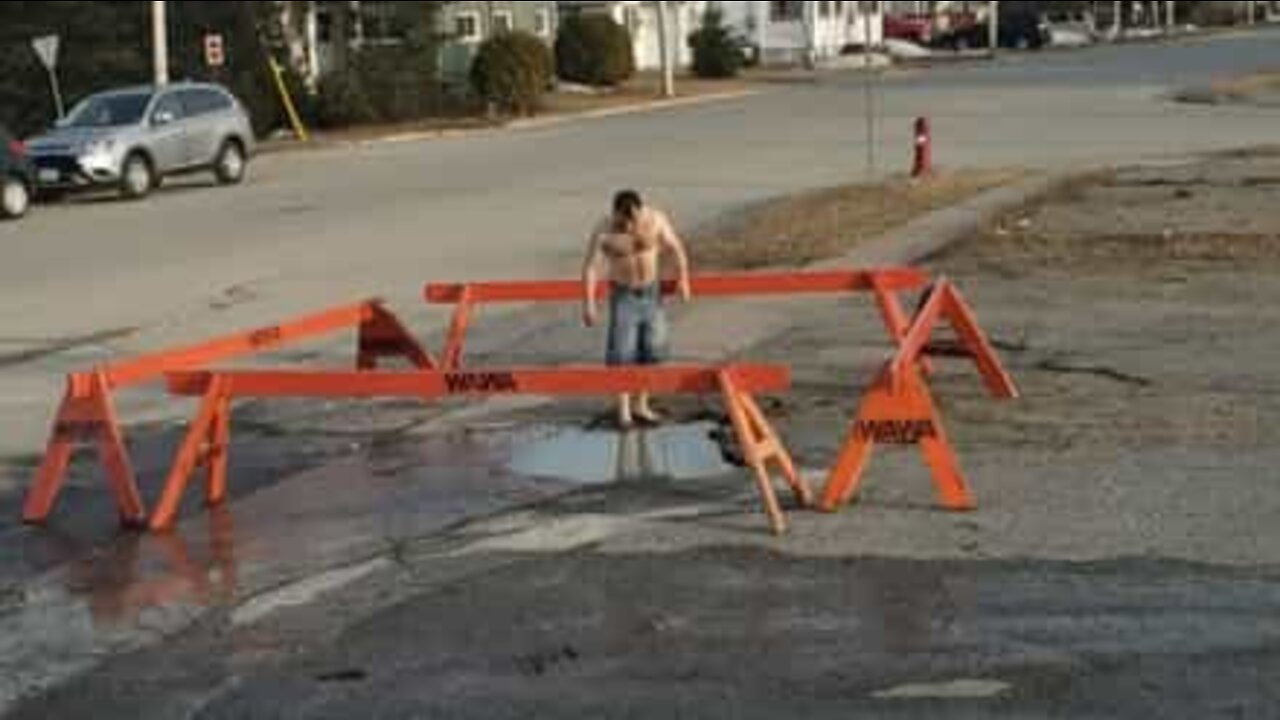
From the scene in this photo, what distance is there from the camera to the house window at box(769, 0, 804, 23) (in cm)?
11269

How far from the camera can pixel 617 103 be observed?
6950 cm

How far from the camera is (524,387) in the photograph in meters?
9.46

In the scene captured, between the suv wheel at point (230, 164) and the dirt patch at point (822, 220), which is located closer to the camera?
the dirt patch at point (822, 220)

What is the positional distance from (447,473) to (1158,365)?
476 cm

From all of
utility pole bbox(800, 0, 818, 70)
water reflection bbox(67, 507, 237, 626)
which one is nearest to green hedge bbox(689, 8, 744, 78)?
utility pole bbox(800, 0, 818, 70)

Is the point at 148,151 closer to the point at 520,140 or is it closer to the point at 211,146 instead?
the point at 211,146

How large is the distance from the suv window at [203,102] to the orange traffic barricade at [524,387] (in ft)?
92.6

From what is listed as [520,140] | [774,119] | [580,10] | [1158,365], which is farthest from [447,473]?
[580,10]

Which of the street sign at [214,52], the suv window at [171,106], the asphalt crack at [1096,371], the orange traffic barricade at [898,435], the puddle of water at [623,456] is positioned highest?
the street sign at [214,52]

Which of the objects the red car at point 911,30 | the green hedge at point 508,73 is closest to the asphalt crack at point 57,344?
the green hedge at point 508,73

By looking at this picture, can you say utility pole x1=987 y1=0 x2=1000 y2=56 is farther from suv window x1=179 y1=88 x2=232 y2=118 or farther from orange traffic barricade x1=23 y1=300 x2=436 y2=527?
orange traffic barricade x1=23 y1=300 x2=436 y2=527

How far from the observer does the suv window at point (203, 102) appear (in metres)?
37.7

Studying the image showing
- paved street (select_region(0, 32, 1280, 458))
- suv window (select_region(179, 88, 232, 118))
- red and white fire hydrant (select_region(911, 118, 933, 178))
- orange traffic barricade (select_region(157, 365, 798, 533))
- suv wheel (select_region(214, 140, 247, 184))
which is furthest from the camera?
suv wheel (select_region(214, 140, 247, 184))

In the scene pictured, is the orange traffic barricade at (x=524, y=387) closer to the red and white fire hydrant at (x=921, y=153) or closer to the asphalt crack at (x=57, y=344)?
the asphalt crack at (x=57, y=344)
